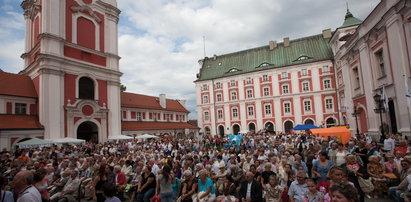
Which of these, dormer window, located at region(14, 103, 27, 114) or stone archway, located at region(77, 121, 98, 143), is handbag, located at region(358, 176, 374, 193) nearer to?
stone archway, located at region(77, 121, 98, 143)

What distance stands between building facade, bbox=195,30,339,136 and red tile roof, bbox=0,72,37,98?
27669 mm

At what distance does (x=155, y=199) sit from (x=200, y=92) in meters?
39.3

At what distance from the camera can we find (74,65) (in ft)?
75.5

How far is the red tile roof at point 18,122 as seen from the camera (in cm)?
1828

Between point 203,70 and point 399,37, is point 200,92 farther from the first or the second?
point 399,37

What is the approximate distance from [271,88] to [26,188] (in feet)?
124

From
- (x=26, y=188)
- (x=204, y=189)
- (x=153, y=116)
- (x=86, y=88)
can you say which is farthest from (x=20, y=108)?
(x=204, y=189)

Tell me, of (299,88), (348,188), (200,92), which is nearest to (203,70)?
(200,92)

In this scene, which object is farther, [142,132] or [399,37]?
[142,132]

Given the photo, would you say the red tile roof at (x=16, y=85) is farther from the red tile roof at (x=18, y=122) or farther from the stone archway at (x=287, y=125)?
the stone archway at (x=287, y=125)

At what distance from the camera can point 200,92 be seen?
4494 centimetres

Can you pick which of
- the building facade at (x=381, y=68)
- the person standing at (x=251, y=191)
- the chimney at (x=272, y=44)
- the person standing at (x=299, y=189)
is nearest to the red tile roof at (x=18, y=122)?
the person standing at (x=251, y=191)

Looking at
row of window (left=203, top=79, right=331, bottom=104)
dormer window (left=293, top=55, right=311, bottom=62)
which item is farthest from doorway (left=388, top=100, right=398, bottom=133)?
dormer window (left=293, top=55, right=311, bottom=62)

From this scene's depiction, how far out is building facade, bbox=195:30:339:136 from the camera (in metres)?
35.2
